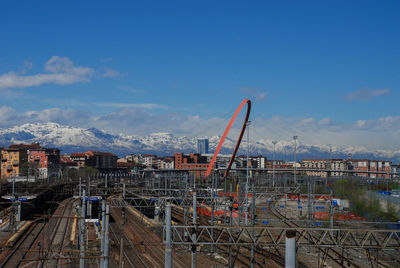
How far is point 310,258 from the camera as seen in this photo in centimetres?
2600

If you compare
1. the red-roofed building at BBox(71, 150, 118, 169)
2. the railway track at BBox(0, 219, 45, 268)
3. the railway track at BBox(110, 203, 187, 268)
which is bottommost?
the railway track at BBox(110, 203, 187, 268)

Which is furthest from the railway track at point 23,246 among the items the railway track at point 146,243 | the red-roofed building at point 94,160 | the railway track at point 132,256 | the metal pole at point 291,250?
the red-roofed building at point 94,160

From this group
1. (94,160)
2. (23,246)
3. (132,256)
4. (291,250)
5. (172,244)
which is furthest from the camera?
(94,160)

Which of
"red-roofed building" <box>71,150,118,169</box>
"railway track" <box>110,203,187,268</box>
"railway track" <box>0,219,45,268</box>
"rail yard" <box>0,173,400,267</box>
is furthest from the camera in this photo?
"red-roofed building" <box>71,150,118,169</box>

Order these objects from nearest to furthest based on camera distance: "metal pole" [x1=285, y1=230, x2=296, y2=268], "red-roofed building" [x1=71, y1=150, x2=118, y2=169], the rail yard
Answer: "metal pole" [x1=285, y1=230, x2=296, y2=268], the rail yard, "red-roofed building" [x1=71, y1=150, x2=118, y2=169]

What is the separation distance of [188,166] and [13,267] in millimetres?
122880

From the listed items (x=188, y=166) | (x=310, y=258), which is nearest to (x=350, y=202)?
(x=310, y=258)

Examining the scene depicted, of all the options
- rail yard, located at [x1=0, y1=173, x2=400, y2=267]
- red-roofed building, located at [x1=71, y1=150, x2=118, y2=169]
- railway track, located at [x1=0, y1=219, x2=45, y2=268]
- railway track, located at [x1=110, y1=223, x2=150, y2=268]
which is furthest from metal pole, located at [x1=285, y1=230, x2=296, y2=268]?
red-roofed building, located at [x1=71, y1=150, x2=118, y2=169]

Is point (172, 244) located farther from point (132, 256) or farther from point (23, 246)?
point (23, 246)

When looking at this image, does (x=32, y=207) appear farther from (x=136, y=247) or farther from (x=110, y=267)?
(x=110, y=267)

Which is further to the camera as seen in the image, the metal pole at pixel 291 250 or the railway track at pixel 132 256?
the railway track at pixel 132 256

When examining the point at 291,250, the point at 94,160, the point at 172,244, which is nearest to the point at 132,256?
the point at 172,244

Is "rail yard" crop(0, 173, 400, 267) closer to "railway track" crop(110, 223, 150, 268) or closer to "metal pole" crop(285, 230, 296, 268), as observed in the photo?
"railway track" crop(110, 223, 150, 268)

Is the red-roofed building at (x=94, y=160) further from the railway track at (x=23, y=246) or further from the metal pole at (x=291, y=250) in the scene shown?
the metal pole at (x=291, y=250)
